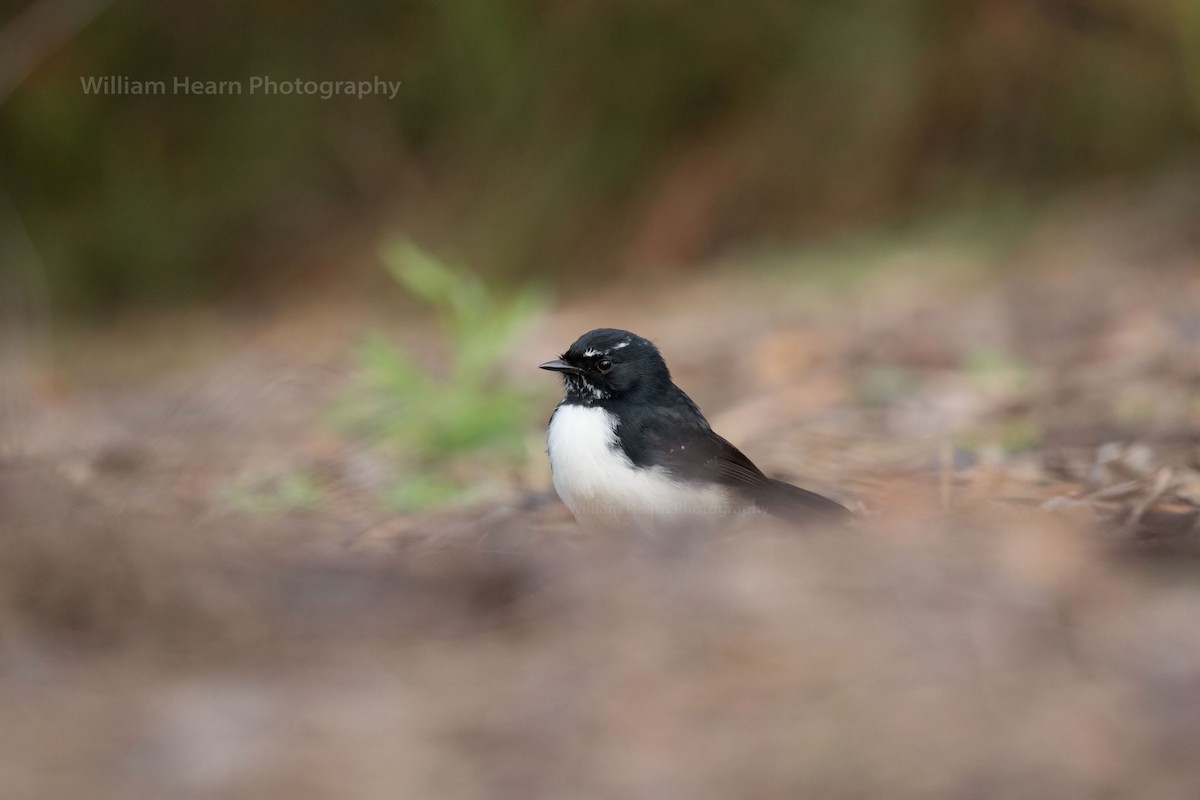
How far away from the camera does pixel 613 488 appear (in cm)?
Result: 367

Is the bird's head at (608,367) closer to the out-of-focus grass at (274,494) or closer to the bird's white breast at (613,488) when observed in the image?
the bird's white breast at (613,488)

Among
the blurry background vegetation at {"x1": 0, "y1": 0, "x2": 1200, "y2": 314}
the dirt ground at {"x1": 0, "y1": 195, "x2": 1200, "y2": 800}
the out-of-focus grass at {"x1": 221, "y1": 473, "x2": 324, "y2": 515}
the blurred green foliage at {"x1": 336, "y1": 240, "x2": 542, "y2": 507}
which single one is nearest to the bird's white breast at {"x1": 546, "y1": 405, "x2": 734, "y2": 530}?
the dirt ground at {"x1": 0, "y1": 195, "x2": 1200, "y2": 800}

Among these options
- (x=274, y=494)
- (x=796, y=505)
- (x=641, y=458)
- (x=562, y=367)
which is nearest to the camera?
(x=796, y=505)

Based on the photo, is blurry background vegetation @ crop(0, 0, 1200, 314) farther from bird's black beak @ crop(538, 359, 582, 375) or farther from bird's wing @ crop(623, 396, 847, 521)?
bird's wing @ crop(623, 396, 847, 521)

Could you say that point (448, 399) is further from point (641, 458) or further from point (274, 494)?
point (641, 458)

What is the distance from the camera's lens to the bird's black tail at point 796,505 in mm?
3562

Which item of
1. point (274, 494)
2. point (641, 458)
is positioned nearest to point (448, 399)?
point (274, 494)

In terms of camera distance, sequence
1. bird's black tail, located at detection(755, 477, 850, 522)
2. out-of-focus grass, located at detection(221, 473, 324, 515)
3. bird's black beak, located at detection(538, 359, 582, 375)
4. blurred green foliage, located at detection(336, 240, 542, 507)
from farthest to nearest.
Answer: blurred green foliage, located at detection(336, 240, 542, 507), out-of-focus grass, located at detection(221, 473, 324, 515), bird's black beak, located at detection(538, 359, 582, 375), bird's black tail, located at detection(755, 477, 850, 522)

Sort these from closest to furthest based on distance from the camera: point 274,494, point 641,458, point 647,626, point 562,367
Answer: point 647,626, point 641,458, point 562,367, point 274,494

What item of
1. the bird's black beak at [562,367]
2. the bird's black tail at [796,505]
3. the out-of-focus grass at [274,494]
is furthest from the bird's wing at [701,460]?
the out-of-focus grass at [274,494]

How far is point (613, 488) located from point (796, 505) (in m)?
0.52

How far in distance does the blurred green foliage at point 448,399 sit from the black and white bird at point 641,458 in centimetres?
62

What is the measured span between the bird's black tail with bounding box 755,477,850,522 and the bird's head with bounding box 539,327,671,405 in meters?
0.53

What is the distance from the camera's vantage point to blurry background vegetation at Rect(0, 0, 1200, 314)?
7297mm
